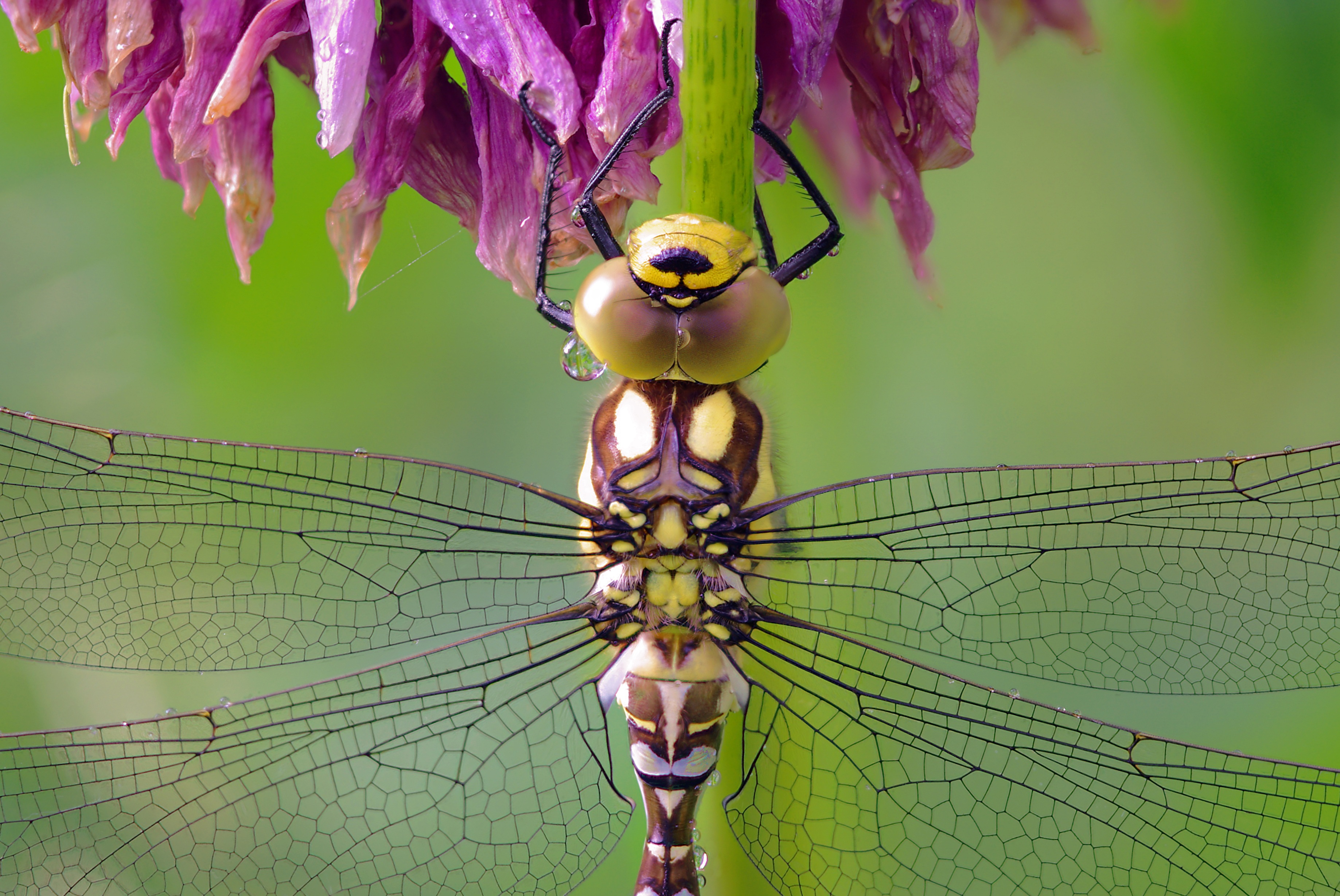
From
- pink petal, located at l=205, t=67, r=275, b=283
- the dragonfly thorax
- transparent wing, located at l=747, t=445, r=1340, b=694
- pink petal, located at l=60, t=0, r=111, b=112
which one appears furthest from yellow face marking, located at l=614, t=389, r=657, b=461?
pink petal, located at l=60, t=0, r=111, b=112

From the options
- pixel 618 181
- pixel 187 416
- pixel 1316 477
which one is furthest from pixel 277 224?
pixel 1316 477

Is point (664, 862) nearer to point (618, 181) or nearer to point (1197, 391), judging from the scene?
point (618, 181)

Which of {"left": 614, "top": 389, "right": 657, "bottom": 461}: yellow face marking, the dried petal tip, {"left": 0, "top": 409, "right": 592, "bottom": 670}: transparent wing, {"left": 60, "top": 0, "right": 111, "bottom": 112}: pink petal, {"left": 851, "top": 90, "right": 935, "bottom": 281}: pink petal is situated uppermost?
the dried petal tip

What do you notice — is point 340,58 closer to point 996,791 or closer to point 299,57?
point 299,57

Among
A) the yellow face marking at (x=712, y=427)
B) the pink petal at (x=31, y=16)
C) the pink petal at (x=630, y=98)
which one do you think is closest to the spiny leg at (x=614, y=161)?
the pink petal at (x=630, y=98)

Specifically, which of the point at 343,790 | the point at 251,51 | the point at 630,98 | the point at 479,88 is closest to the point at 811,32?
the point at 630,98

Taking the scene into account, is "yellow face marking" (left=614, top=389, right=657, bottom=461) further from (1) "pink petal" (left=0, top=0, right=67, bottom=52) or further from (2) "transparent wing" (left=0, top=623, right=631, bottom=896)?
(1) "pink petal" (left=0, top=0, right=67, bottom=52)
